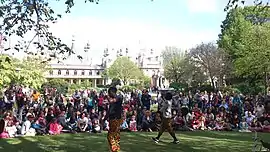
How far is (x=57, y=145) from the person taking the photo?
39.8 feet

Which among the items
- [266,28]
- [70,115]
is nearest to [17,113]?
[70,115]

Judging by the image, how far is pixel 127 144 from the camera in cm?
1255

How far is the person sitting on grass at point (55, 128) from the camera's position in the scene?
1514cm

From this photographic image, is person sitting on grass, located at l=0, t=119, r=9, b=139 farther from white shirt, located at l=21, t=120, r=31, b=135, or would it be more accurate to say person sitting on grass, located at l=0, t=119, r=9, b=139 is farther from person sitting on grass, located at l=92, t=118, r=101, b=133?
person sitting on grass, located at l=92, t=118, r=101, b=133

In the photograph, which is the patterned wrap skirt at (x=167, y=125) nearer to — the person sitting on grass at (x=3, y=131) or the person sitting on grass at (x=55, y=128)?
the person sitting on grass at (x=55, y=128)

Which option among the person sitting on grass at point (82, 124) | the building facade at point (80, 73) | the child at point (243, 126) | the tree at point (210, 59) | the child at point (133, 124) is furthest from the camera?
the building facade at point (80, 73)

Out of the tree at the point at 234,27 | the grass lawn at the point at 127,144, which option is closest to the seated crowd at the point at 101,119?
the grass lawn at the point at 127,144

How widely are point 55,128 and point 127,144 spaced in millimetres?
4018

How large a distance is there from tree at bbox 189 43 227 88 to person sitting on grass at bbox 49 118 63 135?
39261mm

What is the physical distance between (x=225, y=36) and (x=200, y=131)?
40869mm

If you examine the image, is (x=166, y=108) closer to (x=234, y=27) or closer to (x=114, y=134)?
(x=114, y=134)

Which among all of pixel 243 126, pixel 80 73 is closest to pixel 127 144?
pixel 243 126

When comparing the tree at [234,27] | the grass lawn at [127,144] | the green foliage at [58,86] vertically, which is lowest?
the grass lawn at [127,144]

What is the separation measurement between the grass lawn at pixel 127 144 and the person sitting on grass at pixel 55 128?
55 cm
